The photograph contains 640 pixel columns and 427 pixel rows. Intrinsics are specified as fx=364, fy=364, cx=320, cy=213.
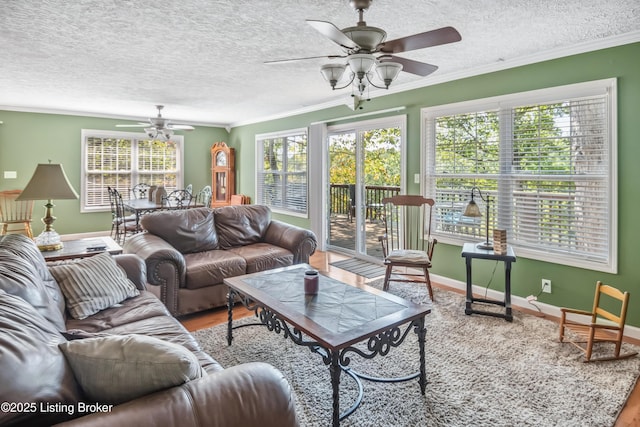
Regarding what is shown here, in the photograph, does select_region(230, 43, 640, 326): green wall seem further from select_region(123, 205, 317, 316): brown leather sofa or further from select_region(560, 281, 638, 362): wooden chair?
select_region(123, 205, 317, 316): brown leather sofa

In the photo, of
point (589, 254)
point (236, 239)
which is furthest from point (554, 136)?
point (236, 239)

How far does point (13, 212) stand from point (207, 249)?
13.0 ft

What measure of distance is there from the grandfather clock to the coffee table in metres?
5.81

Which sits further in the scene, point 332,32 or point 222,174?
point 222,174

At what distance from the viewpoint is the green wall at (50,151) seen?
241 inches

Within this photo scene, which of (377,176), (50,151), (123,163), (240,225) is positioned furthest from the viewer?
(123,163)

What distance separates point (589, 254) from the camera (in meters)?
3.12

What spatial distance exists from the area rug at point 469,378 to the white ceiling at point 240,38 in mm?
2365

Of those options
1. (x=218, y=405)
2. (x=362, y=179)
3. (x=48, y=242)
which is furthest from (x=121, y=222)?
(x=218, y=405)

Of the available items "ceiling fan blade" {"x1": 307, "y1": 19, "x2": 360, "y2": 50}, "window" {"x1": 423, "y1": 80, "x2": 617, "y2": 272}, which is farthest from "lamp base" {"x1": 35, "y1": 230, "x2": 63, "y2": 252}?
"window" {"x1": 423, "y1": 80, "x2": 617, "y2": 272}

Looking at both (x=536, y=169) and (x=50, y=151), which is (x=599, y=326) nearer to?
(x=536, y=169)

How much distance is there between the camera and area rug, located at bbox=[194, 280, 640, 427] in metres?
1.91

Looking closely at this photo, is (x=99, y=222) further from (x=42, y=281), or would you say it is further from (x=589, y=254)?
(x=589, y=254)

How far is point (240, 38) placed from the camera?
2990 mm
